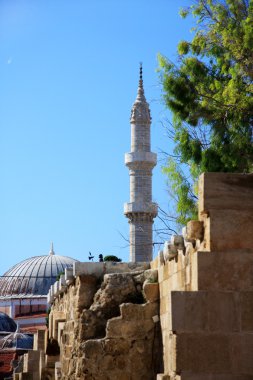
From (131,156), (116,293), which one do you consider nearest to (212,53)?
(116,293)

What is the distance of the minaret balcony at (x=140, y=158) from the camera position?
42.2 meters

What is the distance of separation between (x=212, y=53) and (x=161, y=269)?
5910 mm

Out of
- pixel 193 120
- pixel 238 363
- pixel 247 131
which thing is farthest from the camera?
pixel 193 120

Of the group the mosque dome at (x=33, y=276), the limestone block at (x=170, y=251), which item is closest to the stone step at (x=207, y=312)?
the limestone block at (x=170, y=251)

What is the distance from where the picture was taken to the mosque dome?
5562 centimetres

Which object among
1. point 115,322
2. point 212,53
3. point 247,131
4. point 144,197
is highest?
point 144,197

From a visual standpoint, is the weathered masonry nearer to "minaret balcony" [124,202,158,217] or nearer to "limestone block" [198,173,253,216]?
"limestone block" [198,173,253,216]

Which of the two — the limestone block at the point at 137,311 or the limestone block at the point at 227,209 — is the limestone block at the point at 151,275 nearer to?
the limestone block at the point at 137,311

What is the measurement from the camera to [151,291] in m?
6.99

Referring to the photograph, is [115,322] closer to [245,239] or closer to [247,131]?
[245,239]

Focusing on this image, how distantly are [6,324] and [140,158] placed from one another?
43.6 feet

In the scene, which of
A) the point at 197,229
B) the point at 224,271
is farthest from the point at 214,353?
the point at 197,229

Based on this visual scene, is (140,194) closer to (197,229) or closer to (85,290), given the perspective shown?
(85,290)

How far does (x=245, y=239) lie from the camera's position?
5.24 m
